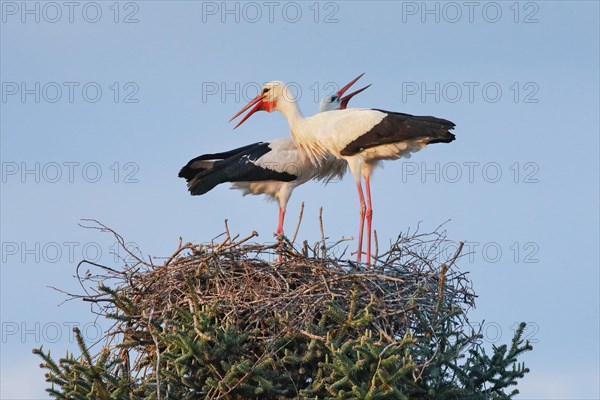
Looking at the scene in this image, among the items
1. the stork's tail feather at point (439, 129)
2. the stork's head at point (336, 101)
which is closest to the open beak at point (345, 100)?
the stork's head at point (336, 101)

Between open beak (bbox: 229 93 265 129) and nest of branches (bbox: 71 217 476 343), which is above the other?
open beak (bbox: 229 93 265 129)

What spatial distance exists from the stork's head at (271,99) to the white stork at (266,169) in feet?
1.15

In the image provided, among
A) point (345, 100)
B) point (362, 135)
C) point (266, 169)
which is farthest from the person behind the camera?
point (345, 100)

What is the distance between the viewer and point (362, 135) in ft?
32.1

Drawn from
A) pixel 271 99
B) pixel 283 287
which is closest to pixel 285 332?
pixel 283 287

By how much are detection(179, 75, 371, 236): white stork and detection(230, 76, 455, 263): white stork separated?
0.86 feet

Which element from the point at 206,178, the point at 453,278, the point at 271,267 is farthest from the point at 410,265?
the point at 206,178

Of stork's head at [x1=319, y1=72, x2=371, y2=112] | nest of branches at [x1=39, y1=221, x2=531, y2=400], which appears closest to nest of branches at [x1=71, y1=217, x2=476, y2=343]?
nest of branches at [x1=39, y1=221, x2=531, y2=400]

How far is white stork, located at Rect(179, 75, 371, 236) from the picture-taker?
427 inches

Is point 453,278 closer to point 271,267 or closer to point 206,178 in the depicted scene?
point 271,267

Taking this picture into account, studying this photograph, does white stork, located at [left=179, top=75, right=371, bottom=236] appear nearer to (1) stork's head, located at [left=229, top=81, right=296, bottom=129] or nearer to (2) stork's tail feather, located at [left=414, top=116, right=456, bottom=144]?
(1) stork's head, located at [left=229, top=81, right=296, bottom=129]

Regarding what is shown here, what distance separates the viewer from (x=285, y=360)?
722 centimetres

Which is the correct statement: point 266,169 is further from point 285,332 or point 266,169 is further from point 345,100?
point 285,332

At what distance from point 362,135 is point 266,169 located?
1382mm
